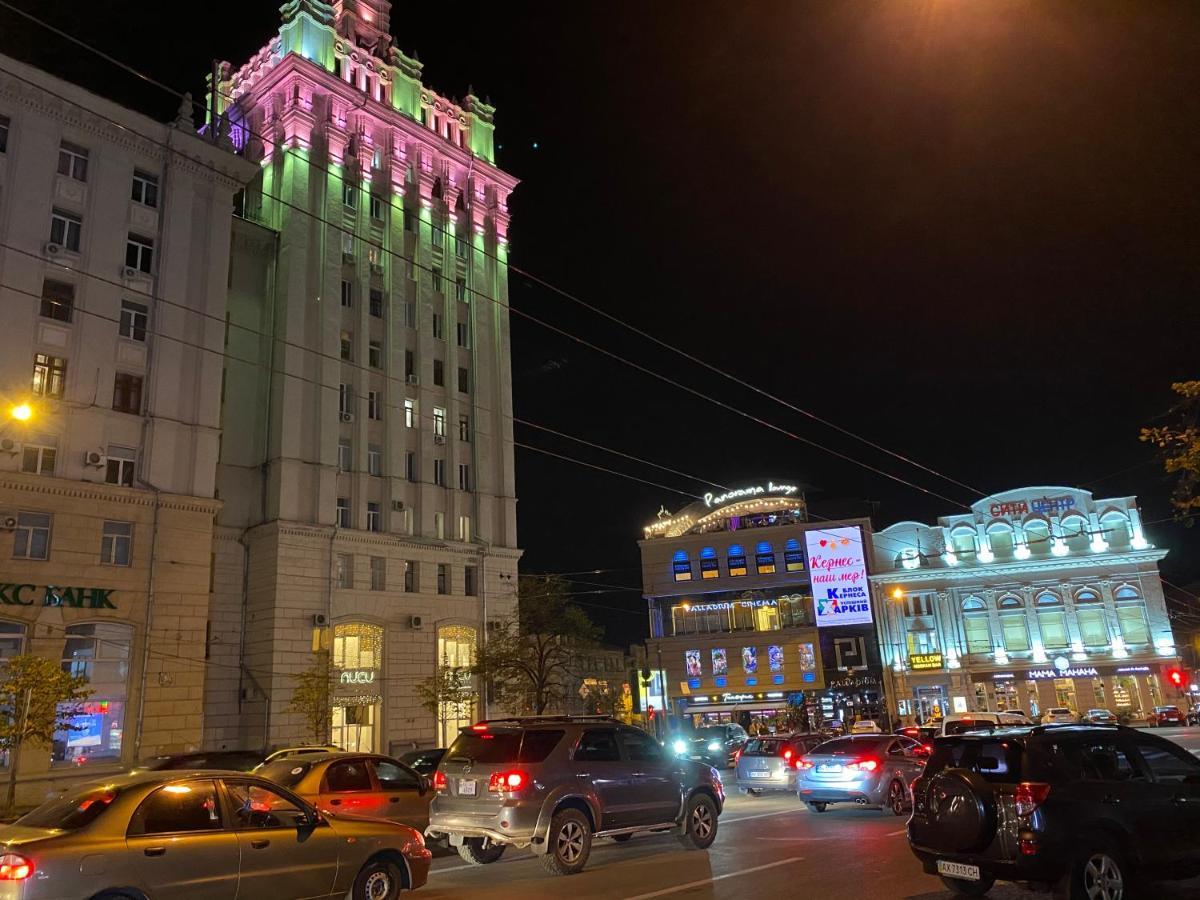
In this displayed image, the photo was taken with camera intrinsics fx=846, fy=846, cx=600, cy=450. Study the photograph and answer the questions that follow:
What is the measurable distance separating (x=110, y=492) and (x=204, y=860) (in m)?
27.4

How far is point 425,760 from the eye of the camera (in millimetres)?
18266

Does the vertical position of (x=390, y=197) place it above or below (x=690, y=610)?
above

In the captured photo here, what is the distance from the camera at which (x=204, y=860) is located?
286 inches

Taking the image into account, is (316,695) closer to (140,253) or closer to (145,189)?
(140,253)

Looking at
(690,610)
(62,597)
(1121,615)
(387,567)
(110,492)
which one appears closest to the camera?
(62,597)

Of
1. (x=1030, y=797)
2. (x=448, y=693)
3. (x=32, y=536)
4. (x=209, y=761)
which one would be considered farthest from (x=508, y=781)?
(x=448, y=693)

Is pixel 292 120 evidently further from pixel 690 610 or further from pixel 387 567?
pixel 690 610

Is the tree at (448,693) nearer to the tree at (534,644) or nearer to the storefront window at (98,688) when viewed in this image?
the tree at (534,644)

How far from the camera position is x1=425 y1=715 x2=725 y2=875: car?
1049 cm

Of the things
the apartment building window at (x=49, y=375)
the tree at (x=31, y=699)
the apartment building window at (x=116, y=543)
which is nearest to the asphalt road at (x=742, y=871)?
the tree at (x=31, y=699)

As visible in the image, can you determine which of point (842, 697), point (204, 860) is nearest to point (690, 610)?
point (842, 697)

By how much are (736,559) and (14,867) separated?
62.1m

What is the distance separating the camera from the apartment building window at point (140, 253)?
33750mm

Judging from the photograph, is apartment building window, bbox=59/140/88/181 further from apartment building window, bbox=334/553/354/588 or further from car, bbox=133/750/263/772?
car, bbox=133/750/263/772
